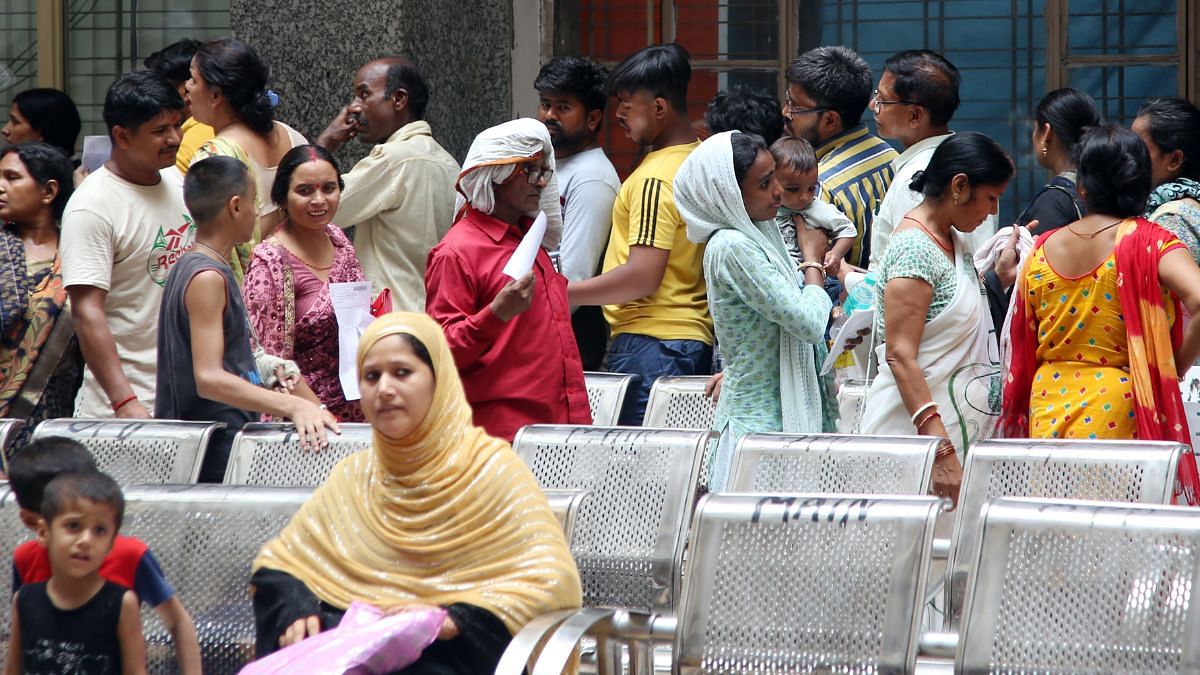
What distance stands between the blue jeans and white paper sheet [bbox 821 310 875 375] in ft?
2.56

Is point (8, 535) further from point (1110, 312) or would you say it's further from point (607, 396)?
point (1110, 312)

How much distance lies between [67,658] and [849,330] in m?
2.46

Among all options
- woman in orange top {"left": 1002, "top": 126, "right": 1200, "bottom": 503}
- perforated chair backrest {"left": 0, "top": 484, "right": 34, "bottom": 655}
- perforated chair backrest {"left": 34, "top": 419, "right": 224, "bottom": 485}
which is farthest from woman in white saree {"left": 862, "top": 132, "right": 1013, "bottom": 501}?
perforated chair backrest {"left": 0, "top": 484, "right": 34, "bottom": 655}

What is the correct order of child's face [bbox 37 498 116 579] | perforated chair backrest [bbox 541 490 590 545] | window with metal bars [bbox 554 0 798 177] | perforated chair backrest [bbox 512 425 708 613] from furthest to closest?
1. window with metal bars [bbox 554 0 798 177]
2. perforated chair backrest [bbox 512 425 708 613]
3. perforated chair backrest [bbox 541 490 590 545]
4. child's face [bbox 37 498 116 579]

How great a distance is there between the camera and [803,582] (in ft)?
11.5

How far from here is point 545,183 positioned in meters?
4.54

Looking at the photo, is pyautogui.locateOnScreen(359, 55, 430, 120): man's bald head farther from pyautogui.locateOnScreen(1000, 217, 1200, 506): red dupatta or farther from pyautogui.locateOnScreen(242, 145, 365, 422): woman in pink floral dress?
pyautogui.locateOnScreen(1000, 217, 1200, 506): red dupatta

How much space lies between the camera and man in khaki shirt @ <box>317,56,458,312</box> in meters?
5.75

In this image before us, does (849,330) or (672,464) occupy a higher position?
(849,330)

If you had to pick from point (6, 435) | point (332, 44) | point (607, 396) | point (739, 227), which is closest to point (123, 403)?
point (6, 435)

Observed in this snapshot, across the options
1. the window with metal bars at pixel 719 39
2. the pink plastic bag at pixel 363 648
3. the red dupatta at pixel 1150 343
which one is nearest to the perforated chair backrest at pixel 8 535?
the pink plastic bag at pixel 363 648

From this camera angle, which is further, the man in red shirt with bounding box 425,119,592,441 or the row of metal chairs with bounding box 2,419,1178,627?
the man in red shirt with bounding box 425,119,592,441

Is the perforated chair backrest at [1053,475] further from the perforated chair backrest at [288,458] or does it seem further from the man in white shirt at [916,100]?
the man in white shirt at [916,100]

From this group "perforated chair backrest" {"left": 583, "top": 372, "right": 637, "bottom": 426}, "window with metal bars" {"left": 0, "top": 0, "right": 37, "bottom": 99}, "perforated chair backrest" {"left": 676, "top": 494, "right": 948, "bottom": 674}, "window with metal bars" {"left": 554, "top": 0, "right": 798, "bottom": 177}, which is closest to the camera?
"perforated chair backrest" {"left": 676, "top": 494, "right": 948, "bottom": 674}
